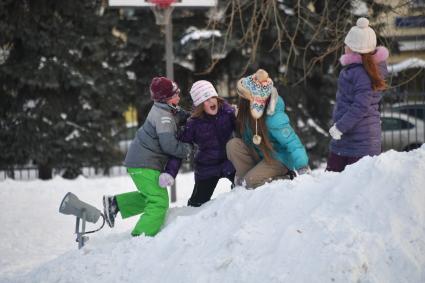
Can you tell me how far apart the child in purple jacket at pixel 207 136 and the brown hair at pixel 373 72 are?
121 centimetres

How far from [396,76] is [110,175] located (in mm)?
5715

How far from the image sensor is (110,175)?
493 inches

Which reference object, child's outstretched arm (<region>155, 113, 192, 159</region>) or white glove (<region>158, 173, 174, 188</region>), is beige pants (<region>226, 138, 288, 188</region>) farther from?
white glove (<region>158, 173, 174, 188</region>)

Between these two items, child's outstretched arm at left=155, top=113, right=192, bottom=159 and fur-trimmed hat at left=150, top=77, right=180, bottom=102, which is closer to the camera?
child's outstretched arm at left=155, top=113, right=192, bottom=159

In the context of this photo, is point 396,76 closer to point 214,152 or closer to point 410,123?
point 410,123

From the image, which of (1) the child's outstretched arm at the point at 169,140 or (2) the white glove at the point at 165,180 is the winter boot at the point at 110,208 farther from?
(1) the child's outstretched arm at the point at 169,140

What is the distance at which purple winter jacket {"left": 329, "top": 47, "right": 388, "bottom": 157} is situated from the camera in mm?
5566

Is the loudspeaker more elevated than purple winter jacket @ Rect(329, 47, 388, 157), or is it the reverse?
purple winter jacket @ Rect(329, 47, 388, 157)

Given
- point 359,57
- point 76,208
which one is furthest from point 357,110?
point 76,208

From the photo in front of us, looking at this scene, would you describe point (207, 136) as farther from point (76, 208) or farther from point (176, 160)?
point (76, 208)

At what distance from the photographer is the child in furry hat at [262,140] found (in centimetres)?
524

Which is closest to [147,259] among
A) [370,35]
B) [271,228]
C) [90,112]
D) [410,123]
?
[271,228]

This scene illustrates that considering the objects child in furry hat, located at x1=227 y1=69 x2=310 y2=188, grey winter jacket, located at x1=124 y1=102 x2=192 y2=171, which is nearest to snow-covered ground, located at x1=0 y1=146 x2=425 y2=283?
child in furry hat, located at x1=227 y1=69 x2=310 y2=188

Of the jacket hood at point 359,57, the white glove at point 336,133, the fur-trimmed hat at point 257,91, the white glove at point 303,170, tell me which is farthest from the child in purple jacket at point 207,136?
the jacket hood at point 359,57
